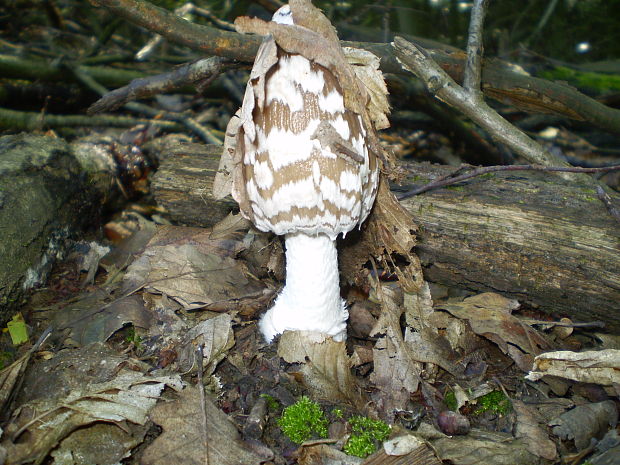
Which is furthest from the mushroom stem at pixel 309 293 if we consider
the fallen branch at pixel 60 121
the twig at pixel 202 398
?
the fallen branch at pixel 60 121

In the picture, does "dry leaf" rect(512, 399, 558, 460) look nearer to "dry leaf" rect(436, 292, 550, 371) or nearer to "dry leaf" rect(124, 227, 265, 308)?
"dry leaf" rect(436, 292, 550, 371)

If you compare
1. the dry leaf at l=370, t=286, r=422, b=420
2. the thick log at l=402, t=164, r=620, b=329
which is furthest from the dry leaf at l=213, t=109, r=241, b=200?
the thick log at l=402, t=164, r=620, b=329

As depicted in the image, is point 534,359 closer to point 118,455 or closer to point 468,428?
point 468,428

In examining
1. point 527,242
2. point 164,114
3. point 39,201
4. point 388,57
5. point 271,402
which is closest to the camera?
point 271,402

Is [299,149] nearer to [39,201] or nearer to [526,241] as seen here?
[526,241]

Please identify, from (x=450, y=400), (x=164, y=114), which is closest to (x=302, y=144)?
(x=450, y=400)

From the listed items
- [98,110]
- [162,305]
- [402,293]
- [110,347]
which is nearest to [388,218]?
[402,293]

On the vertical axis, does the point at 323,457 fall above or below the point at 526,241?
below

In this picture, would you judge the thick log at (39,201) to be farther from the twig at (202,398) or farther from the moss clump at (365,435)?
the moss clump at (365,435)
